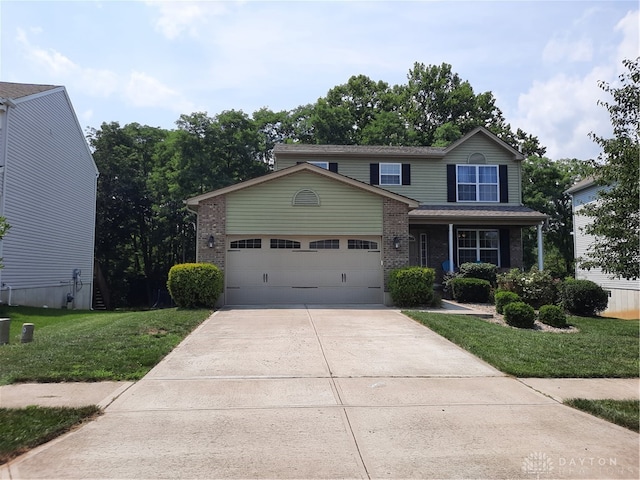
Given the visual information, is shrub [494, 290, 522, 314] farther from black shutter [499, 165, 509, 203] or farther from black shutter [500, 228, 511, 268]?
black shutter [499, 165, 509, 203]

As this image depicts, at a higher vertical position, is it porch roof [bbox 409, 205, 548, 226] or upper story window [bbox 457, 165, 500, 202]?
upper story window [bbox 457, 165, 500, 202]

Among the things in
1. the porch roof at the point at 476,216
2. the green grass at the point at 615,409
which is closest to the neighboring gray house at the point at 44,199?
the porch roof at the point at 476,216

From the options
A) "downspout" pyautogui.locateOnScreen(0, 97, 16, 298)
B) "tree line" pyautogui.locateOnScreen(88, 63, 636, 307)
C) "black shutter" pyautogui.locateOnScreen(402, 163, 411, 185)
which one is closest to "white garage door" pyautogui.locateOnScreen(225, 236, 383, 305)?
"black shutter" pyautogui.locateOnScreen(402, 163, 411, 185)

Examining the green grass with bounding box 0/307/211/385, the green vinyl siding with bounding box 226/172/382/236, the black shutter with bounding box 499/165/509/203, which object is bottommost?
the green grass with bounding box 0/307/211/385

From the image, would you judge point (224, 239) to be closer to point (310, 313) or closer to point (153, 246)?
point (310, 313)

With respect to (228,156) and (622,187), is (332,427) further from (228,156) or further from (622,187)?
(228,156)

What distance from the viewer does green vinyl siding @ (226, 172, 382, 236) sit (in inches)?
613

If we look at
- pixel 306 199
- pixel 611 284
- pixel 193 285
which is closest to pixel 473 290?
pixel 306 199

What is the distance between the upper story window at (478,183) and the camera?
69.0 ft

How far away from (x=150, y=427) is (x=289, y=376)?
2365 mm

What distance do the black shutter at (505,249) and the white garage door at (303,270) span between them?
7.07 m

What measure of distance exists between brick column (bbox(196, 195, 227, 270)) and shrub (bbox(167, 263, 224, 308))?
3.73 feet

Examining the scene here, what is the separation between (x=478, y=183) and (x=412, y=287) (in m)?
8.60

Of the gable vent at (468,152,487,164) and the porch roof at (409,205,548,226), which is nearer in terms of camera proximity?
the porch roof at (409,205,548,226)
